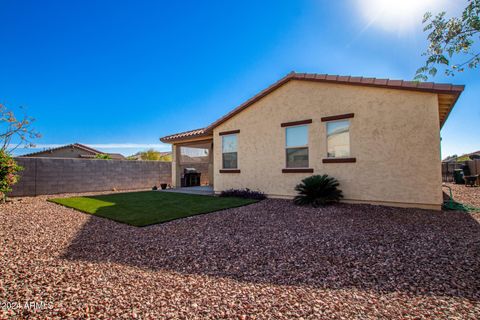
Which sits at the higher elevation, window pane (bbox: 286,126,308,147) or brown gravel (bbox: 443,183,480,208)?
window pane (bbox: 286,126,308,147)

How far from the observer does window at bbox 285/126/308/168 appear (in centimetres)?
862

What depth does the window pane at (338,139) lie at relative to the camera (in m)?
7.72

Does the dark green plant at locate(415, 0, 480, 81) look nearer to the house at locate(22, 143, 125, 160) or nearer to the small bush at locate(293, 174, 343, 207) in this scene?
the small bush at locate(293, 174, 343, 207)

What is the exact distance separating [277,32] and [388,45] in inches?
166

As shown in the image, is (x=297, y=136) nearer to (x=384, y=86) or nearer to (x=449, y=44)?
(x=384, y=86)

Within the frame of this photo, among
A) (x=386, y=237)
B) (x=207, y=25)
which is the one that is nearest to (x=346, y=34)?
(x=207, y=25)

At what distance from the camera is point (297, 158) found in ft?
28.9

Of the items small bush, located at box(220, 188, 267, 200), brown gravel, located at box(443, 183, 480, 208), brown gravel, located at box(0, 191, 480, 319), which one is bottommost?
brown gravel, located at box(0, 191, 480, 319)

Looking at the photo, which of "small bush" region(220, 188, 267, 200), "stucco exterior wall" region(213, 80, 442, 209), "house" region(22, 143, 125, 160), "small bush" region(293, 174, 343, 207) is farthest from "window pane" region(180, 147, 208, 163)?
"house" region(22, 143, 125, 160)

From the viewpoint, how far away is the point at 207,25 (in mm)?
9703

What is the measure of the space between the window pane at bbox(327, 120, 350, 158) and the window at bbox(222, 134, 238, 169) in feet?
14.0

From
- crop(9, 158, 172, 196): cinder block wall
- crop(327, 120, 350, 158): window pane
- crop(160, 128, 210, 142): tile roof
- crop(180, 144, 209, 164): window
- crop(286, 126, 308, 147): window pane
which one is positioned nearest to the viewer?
crop(327, 120, 350, 158): window pane

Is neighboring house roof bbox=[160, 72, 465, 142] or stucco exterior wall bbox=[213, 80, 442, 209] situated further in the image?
stucco exterior wall bbox=[213, 80, 442, 209]

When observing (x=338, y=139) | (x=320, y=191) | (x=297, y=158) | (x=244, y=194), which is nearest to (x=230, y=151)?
(x=244, y=194)
